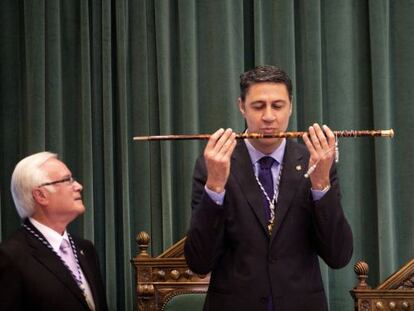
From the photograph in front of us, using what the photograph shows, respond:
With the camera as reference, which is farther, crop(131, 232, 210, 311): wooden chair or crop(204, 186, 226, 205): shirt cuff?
crop(131, 232, 210, 311): wooden chair

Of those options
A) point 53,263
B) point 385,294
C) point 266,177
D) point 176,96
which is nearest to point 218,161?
point 266,177

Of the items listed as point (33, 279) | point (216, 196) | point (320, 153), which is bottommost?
point (33, 279)

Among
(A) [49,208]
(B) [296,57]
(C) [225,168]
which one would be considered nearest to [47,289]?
(A) [49,208]

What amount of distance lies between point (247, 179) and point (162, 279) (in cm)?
128

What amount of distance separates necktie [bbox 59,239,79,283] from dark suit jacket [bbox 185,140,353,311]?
27.0 inches

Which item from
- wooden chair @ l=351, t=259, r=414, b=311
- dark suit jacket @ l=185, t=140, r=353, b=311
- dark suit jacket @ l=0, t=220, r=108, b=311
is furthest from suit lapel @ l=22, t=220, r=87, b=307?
wooden chair @ l=351, t=259, r=414, b=311

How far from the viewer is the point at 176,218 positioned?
140 inches

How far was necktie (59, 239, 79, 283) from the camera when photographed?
8.52ft

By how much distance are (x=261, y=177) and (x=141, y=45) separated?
64.4 inches

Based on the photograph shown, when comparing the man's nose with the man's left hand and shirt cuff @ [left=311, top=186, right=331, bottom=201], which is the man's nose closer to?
the man's left hand

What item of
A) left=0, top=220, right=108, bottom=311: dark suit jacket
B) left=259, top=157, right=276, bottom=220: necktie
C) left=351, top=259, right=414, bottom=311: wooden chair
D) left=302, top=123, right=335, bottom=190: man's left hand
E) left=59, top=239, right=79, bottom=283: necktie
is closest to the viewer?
left=302, top=123, right=335, bottom=190: man's left hand

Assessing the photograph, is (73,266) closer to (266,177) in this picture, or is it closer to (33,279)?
(33,279)

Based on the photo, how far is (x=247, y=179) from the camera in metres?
2.13

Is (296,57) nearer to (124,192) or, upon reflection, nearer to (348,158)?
(348,158)
